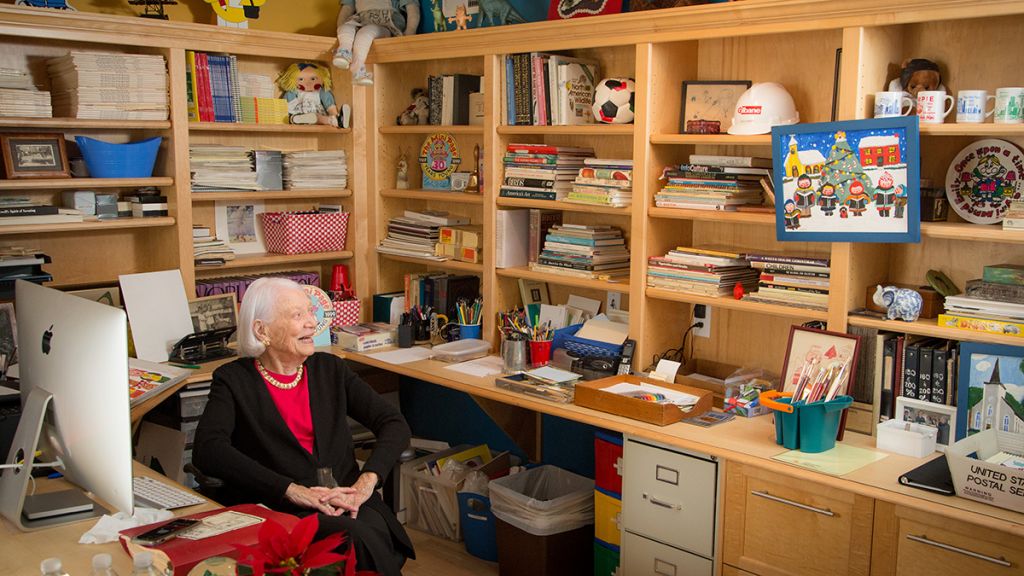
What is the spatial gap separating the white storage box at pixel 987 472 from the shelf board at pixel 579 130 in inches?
62.3

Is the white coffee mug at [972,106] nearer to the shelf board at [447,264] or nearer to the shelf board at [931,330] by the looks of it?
the shelf board at [931,330]

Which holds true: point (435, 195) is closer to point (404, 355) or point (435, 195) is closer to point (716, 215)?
point (404, 355)

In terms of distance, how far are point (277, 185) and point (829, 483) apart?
2.96 meters

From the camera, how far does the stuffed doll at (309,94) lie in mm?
4711

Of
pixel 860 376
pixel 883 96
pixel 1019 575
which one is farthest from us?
pixel 860 376

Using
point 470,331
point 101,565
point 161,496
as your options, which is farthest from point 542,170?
point 101,565

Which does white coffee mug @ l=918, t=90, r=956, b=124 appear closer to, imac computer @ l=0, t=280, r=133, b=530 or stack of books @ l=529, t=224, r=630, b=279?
stack of books @ l=529, t=224, r=630, b=279

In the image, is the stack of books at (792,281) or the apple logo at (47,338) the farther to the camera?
the stack of books at (792,281)

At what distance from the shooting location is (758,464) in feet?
9.53

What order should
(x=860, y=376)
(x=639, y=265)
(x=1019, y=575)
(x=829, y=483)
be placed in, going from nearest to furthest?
(x=1019, y=575)
(x=829, y=483)
(x=860, y=376)
(x=639, y=265)

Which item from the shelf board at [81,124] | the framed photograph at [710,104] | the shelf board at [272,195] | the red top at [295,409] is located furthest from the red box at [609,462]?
the shelf board at [81,124]

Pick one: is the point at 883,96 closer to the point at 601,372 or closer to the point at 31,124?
the point at 601,372

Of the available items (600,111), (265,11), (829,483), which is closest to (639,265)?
(600,111)

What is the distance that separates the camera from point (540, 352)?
3.95 m
